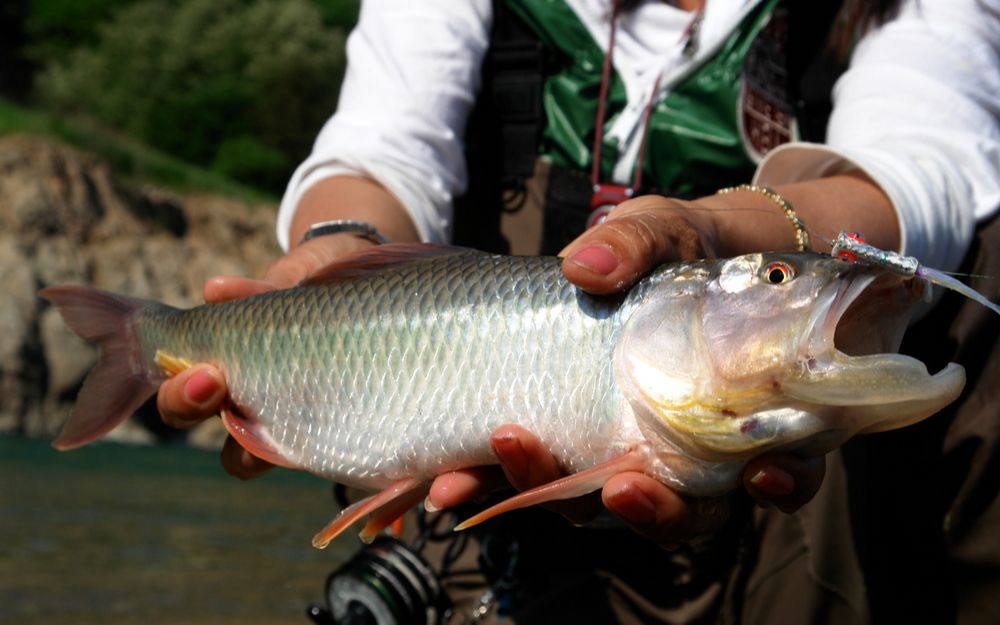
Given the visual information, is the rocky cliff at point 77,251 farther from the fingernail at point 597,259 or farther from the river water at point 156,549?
the fingernail at point 597,259

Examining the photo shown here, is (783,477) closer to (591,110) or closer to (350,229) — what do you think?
(350,229)

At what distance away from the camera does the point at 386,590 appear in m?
2.75

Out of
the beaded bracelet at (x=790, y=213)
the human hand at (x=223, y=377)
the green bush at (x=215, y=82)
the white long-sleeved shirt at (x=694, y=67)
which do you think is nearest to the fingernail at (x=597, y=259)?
the beaded bracelet at (x=790, y=213)

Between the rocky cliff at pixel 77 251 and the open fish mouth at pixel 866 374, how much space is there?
14.8m

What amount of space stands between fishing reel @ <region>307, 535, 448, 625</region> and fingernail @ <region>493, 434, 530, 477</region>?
1.09 metres

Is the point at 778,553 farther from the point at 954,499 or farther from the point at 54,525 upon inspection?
the point at 54,525

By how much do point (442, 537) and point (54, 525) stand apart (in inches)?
146

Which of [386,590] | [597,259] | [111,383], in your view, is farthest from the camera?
[386,590]

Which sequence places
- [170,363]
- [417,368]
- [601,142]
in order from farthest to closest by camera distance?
[601,142], [170,363], [417,368]

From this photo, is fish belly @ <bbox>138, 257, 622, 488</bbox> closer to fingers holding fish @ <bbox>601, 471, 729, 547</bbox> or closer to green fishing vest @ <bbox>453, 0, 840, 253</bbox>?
fingers holding fish @ <bbox>601, 471, 729, 547</bbox>

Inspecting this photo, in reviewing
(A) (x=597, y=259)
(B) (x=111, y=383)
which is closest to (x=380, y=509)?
(A) (x=597, y=259)

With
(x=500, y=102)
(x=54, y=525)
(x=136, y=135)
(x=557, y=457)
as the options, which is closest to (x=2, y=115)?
(x=136, y=135)

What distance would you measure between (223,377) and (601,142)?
118 centimetres

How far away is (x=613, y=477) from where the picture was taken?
5.60 ft
